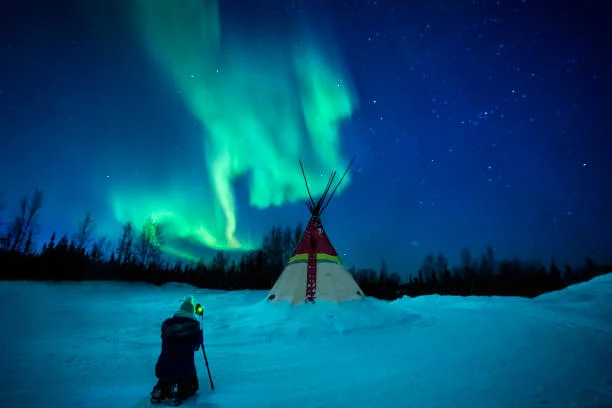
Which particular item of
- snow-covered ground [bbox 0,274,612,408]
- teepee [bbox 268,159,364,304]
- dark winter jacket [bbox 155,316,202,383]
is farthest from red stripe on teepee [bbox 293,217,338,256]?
dark winter jacket [bbox 155,316,202,383]

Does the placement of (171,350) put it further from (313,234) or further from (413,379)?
(313,234)

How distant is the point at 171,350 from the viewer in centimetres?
407

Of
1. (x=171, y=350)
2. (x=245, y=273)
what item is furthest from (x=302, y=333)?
(x=245, y=273)

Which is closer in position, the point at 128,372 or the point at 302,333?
the point at 128,372

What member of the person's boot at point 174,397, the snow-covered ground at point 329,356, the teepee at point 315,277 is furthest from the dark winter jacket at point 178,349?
the teepee at point 315,277

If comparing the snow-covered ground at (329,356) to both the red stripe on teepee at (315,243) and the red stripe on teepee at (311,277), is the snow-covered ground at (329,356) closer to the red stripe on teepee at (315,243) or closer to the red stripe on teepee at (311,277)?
the red stripe on teepee at (311,277)

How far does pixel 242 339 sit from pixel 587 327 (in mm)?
8920

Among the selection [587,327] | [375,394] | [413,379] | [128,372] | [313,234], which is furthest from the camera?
[313,234]

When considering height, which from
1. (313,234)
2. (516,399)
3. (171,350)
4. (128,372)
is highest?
(313,234)

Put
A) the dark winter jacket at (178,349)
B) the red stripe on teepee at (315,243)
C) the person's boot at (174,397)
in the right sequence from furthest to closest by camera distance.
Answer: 1. the red stripe on teepee at (315,243)
2. the dark winter jacket at (178,349)
3. the person's boot at (174,397)

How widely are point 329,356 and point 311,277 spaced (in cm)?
509

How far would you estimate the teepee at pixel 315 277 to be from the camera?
1138 centimetres

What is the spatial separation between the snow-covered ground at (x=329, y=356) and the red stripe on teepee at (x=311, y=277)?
1.79ft

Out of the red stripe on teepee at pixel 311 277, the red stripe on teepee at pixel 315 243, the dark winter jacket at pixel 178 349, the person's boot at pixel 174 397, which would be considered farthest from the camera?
the red stripe on teepee at pixel 315 243
